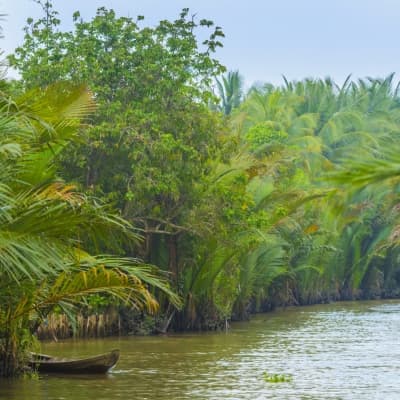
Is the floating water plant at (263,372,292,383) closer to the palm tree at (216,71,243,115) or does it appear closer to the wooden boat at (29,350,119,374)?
the wooden boat at (29,350,119,374)

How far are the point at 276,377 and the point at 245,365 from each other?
9.14ft

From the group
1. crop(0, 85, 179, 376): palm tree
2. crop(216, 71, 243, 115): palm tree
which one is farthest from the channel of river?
crop(216, 71, 243, 115): palm tree

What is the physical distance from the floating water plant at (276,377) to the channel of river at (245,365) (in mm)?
150

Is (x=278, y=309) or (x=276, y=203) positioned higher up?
(x=276, y=203)

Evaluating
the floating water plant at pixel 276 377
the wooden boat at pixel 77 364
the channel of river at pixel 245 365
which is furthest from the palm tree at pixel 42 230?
the floating water plant at pixel 276 377

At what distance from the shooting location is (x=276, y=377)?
19094mm

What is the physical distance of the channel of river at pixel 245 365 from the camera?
17266 millimetres

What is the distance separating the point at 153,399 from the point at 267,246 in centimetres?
1811

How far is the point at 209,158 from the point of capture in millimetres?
28750

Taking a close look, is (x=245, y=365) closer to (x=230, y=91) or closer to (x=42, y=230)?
(x=42, y=230)

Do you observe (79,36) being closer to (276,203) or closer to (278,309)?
(276,203)

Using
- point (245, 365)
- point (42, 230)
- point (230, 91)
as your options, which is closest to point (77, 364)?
point (245, 365)

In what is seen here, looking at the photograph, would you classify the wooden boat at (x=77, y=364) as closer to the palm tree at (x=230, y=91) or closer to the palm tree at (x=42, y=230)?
the palm tree at (x=42, y=230)

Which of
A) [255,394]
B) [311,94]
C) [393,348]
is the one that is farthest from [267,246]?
[311,94]
